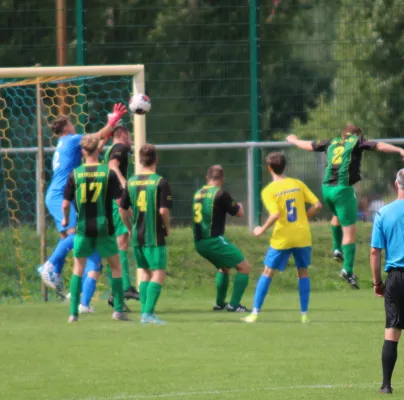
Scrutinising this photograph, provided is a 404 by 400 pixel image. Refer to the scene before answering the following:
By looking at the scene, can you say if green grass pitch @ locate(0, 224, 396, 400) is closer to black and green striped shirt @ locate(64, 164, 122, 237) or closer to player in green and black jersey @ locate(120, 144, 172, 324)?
player in green and black jersey @ locate(120, 144, 172, 324)

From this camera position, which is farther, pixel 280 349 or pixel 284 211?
pixel 284 211

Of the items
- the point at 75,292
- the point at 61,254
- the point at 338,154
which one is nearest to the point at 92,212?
the point at 75,292

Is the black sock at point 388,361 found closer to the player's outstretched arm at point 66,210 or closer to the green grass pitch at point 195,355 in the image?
the green grass pitch at point 195,355

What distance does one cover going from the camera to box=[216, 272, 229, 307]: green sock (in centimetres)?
1390

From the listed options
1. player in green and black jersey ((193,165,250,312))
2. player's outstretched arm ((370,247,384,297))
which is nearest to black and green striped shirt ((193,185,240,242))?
player in green and black jersey ((193,165,250,312))

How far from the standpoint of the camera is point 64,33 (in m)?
18.0

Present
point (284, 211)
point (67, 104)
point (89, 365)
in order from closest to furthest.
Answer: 1. point (89, 365)
2. point (284, 211)
3. point (67, 104)

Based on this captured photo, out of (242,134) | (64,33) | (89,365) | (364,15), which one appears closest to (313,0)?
(364,15)

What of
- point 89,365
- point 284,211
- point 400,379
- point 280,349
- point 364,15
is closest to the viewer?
point 400,379

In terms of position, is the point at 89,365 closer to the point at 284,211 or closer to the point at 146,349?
the point at 146,349

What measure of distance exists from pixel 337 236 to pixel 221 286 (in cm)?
310

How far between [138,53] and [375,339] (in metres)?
8.18

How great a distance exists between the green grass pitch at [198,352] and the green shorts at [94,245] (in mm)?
737

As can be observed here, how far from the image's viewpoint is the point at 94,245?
1273cm
